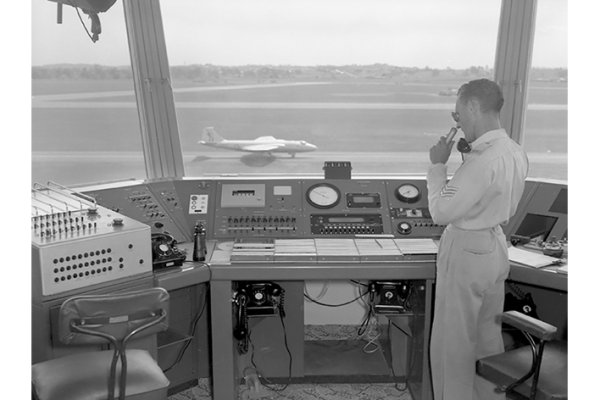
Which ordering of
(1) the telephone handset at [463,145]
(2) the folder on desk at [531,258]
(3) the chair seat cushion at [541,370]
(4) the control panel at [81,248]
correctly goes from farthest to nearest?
(1) the telephone handset at [463,145] → (2) the folder on desk at [531,258] → (4) the control panel at [81,248] → (3) the chair seat cushion at [541,370]

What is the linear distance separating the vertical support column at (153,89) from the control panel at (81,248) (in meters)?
0.97

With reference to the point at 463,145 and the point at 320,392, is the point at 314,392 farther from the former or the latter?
the point at 463,145

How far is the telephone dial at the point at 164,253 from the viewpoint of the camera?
2818mm

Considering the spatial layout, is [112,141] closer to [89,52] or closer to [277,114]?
[89,52]

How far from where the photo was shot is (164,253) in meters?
2.85

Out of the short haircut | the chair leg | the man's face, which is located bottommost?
the chair leg

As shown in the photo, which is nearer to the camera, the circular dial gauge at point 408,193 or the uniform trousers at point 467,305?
the uniform trousers at point 467,305

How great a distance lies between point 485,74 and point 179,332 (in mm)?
2520

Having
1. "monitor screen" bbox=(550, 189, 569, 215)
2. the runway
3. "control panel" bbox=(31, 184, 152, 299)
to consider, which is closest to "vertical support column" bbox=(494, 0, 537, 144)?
the runway

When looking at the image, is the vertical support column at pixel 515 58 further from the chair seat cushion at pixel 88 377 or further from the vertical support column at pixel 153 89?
the chair seat cushion at pixel 88 377

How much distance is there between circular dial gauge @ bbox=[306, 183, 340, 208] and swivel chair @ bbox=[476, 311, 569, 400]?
1455 mm

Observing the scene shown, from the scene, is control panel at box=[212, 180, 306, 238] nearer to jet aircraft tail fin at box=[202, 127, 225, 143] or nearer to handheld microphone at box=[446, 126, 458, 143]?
jet aircraft tail fin at box=[202, 127, 225, 143]

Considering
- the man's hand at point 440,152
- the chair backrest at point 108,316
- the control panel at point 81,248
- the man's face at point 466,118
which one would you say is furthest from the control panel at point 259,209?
the chair backrest at point 108,316

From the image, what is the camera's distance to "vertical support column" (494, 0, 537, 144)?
3.58m
